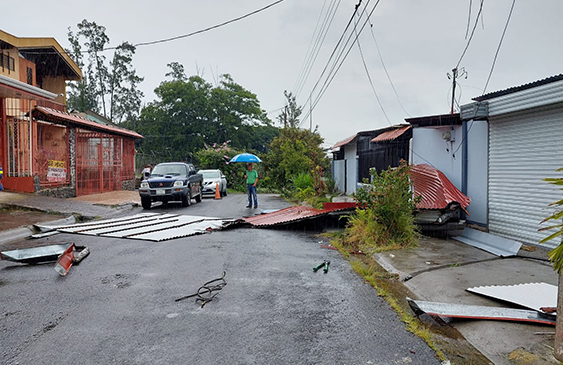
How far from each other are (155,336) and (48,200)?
507 inches

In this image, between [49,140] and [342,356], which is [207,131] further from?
[342,356]

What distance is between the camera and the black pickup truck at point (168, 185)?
15.6 meters

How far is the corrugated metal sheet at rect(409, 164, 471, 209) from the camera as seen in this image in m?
9.10

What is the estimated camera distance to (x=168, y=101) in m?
49.2

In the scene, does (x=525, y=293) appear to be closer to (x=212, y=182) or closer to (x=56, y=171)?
(x=56, y=171)

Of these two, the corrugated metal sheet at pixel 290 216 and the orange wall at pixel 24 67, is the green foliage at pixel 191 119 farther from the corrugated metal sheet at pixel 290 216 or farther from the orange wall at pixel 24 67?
the corrugated metal sheet at pixel 290 216

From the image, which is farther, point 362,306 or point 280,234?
point 280,234

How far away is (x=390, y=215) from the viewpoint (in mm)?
8453

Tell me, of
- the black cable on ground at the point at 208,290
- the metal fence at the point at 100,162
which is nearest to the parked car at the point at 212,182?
the metal fence at the point at 100,162

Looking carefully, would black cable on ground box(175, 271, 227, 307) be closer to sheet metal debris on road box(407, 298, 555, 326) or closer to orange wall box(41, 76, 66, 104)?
sheet metal debris on road box(407, 298, 555, 326)

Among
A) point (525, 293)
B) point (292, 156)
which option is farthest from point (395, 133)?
point (292, 156)

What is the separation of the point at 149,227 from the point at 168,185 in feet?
18.9

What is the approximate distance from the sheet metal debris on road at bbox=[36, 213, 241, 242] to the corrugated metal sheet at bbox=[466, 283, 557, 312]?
6351mm

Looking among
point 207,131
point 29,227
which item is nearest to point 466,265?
point 29,227
